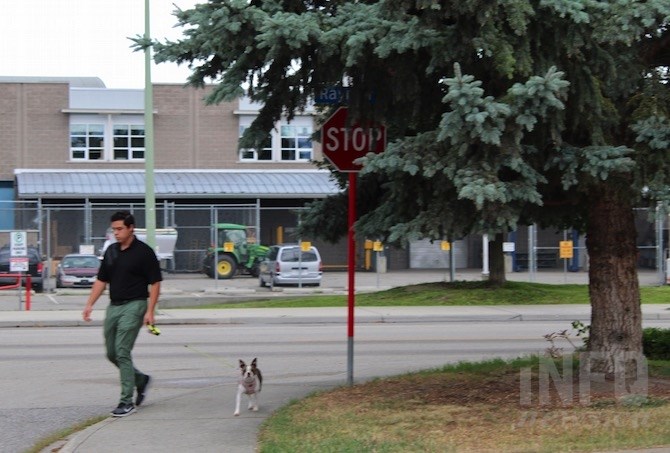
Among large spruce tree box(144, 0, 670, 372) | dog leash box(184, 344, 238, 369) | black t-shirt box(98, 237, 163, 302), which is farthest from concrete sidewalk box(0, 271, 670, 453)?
dog leash box(184, 344, 238, 369)

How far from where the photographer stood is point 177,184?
48.9 m

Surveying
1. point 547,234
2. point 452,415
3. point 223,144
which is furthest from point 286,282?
point 452,415

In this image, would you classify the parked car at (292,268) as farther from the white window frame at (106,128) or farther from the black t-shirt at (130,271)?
the black t-shirt at (130,271)

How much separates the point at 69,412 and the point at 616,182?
228 inches

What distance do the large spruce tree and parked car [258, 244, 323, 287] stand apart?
25543mm

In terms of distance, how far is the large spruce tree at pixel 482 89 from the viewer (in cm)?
727

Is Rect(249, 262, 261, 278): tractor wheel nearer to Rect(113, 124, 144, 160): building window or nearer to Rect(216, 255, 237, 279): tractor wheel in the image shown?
Rect(216, 255, 237, 279): tractor wheel

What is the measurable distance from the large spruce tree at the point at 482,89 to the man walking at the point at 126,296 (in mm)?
1696

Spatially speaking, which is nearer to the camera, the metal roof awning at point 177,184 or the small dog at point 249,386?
the small dog at point 249,386

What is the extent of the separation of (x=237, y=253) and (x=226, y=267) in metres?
1.55

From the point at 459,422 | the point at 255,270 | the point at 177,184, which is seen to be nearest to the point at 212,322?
the point at 459,422

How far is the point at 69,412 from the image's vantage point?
9844mm

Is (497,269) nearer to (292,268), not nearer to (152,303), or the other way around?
(292,268)

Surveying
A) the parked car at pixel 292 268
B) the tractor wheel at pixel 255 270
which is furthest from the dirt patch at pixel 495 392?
the tractor wheel at pixel 255 270
